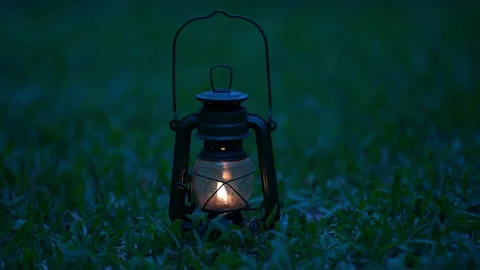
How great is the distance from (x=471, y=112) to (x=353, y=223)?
3.16 m

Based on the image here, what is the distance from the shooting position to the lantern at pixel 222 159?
10.1ft

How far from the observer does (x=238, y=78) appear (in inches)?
327

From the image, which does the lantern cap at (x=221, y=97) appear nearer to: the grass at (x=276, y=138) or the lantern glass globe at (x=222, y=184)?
the lantern glass globe at (x=222, y=184)

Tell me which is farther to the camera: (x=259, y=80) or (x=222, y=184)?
(x=259, y=80)

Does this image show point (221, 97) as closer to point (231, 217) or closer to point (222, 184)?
point (222, 184)

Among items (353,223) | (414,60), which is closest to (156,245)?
(353,223)

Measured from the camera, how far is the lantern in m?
3.08

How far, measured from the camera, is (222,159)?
10.3 feet

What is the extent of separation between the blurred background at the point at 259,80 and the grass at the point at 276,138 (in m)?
0.03

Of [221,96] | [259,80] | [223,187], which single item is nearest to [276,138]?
[259,80]

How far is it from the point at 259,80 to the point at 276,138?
259 cm

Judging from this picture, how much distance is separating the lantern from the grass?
0.52ft

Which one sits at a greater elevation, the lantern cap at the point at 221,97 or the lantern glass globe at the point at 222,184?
the lantern cap at the point at 221,97

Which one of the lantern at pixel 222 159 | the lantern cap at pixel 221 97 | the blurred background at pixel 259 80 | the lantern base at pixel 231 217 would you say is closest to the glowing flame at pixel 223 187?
the lantern at pixel 222 159
